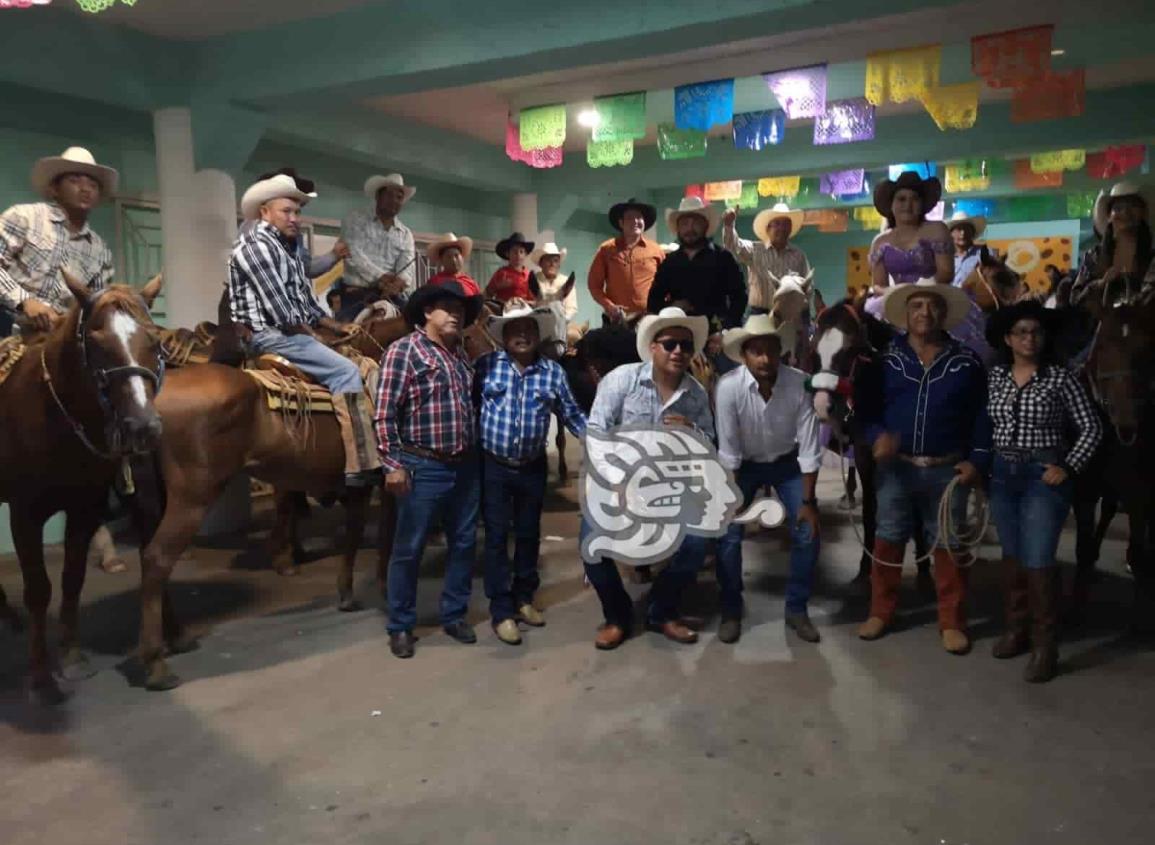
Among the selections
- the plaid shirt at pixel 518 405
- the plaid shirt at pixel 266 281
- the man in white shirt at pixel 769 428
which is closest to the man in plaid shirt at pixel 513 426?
the plaid shirt at pixel 518 405

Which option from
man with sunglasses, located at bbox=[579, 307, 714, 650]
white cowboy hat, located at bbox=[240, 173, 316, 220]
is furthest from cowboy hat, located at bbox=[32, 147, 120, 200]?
man with sunglasses, located at bbox=[579, 307, 714, 650]

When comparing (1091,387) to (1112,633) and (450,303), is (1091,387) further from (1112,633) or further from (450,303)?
(450,303)

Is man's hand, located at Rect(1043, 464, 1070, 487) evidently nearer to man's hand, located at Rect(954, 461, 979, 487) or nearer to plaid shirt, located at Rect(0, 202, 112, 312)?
man's hand, located at Rect(954, 461, 979, 487)

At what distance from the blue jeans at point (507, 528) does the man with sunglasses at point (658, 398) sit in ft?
1.60

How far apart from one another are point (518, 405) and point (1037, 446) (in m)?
2.43

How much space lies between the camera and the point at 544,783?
3105 mm

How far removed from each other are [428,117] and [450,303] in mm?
6492

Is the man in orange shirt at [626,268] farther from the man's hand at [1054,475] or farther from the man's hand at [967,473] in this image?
the man's hand at [1054,475]

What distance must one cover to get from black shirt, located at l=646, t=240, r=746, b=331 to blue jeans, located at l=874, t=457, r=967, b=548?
1740 millimetres

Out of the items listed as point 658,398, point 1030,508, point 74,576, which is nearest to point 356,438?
point 74,576

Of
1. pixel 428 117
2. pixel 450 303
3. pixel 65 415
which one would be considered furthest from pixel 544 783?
pixel 428 117

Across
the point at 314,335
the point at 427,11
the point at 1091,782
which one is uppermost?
the point at 427,11

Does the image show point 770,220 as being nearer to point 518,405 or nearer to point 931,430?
point 931,430

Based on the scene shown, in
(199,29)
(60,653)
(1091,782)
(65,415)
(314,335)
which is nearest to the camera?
(1091,782)
